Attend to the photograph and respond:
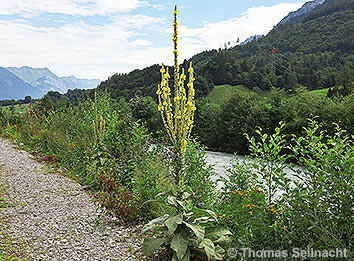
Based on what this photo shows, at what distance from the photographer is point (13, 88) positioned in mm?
162000

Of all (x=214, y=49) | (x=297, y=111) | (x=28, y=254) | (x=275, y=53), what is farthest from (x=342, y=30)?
(x=28, y=254)

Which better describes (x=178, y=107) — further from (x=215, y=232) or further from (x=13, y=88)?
(x=13, y=88)

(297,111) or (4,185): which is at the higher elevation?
(297,111)

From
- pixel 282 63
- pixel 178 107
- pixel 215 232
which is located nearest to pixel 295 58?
pixel 282 63

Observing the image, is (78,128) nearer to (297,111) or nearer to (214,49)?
(297,111)

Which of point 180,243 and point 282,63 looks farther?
point 282,63

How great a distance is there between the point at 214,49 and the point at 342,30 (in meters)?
24.7

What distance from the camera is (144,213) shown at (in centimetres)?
391

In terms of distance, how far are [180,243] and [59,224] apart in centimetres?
206

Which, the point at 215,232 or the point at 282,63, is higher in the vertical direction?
the point at 282,63

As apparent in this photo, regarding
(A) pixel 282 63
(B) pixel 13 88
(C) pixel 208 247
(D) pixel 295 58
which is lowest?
(C) pixel 208 247

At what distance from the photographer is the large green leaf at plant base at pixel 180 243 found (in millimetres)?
2482

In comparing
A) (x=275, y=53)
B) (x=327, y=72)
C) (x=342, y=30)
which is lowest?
(x=327, y=72)

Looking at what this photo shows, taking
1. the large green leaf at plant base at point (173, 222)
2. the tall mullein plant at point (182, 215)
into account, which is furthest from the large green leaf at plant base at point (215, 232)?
the large green leaf at plant base at point (173, 222)
